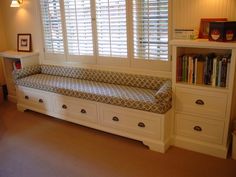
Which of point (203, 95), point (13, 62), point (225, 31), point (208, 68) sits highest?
point (225, 31)

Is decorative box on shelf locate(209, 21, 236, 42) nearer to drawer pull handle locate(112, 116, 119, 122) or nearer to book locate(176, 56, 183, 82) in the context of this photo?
book locate(176, 56, 183, 82)

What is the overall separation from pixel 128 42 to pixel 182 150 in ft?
4.83

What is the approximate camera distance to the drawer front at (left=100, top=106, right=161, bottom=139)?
106 inches

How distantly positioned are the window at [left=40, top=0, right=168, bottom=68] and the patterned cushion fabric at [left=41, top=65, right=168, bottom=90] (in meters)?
0.19

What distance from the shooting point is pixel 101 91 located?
3.10 metres

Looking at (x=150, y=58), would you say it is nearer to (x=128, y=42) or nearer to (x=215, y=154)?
(x=128, y=42)

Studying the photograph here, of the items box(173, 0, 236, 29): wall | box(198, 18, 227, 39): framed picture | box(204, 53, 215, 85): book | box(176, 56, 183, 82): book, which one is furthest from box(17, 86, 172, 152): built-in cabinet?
box(173, 0, 236, 29): wall

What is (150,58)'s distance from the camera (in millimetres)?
3102

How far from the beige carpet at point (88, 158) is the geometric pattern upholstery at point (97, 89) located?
486 millimetres

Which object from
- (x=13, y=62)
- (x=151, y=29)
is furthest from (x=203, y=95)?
(x=13, y=62)

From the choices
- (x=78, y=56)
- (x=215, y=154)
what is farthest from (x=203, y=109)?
(x=78, y=56)

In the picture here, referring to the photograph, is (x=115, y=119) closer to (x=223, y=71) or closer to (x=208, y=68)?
(x=208, y=68)

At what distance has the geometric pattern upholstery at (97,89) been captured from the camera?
262 cm

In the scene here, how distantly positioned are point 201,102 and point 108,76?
4.52ft
